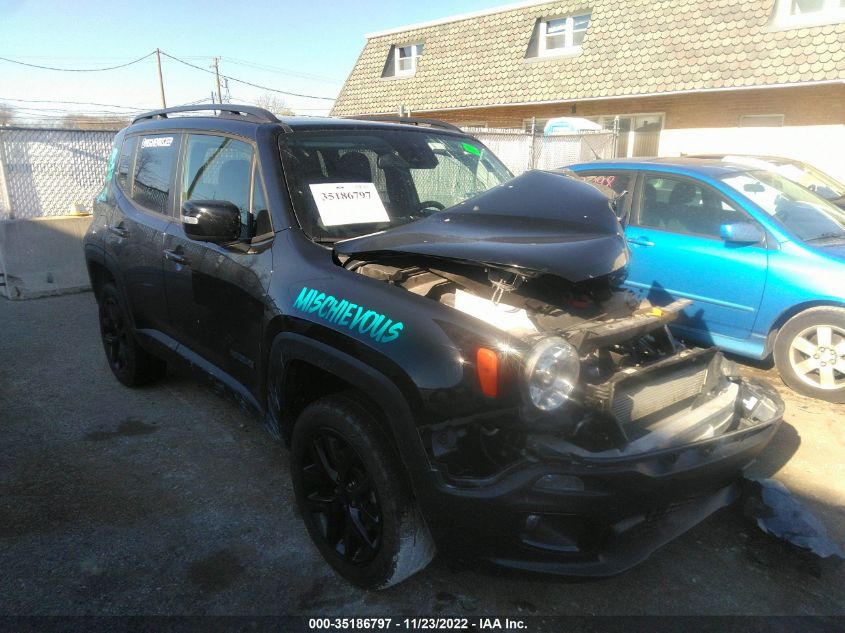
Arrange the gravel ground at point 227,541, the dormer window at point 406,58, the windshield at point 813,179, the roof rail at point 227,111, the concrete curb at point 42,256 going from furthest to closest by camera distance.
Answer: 1. the dormer window at point 406,58
2. the concrete curb at point 42,256
3. the windshield at point 813,179
4. the roof rail at point 227,111
5. the gravel ground at point 227,541

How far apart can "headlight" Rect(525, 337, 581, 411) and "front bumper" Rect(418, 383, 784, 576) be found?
0.14m

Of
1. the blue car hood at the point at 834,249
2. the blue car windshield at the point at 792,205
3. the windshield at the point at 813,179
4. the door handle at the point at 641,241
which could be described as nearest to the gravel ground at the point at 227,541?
the blue car hood at the point at 834,249

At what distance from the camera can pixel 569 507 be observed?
1.96 meters

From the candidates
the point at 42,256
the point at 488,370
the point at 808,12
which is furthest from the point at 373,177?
the point at 808,12

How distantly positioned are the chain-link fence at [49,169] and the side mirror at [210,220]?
5982mm

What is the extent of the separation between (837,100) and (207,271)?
12.5 meters

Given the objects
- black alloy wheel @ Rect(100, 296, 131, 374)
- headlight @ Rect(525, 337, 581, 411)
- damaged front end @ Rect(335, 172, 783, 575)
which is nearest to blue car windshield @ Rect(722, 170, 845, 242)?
damaged front end @ Rect(335, 172, 783, 575)

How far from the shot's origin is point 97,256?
450 cm

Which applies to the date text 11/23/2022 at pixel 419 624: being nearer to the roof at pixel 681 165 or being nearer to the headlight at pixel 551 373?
the headlight at pixel 551 373

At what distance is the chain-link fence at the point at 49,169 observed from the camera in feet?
24.3

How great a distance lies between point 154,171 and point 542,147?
8648mm

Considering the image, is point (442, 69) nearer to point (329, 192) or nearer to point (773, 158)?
point (773, 158)

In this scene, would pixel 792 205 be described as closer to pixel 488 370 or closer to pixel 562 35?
pixel 488 370

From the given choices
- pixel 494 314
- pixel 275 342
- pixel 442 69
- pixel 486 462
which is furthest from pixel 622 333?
pixel 442 69
